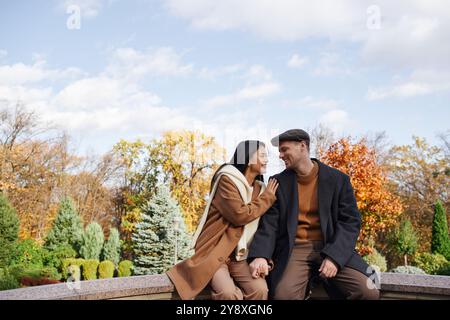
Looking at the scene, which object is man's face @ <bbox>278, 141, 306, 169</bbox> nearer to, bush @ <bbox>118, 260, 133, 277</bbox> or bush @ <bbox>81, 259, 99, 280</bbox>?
bush @ <bbox>81, 259, 99, 280</bbox>

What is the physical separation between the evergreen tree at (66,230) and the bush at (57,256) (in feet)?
1.16

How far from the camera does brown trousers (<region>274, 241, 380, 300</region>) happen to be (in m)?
3.09

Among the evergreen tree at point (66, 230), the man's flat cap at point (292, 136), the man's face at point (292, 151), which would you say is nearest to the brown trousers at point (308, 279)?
the man's face at point (292, 151)

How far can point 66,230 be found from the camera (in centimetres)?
1733

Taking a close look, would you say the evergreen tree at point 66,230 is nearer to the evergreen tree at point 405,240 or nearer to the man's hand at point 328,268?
the evergreen tree at point 405,240

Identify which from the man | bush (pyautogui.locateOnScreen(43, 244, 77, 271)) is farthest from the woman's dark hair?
bush (pyautogui.locateOnScreen(43, 244, 77, 271))

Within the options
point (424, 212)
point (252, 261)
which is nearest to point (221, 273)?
point (252, 261)

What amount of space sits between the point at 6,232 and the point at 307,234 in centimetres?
1248

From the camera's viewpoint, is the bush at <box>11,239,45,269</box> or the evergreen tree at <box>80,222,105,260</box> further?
the evergreen tree at <box>80,222,105,260</box>

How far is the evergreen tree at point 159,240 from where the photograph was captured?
47.3 ft

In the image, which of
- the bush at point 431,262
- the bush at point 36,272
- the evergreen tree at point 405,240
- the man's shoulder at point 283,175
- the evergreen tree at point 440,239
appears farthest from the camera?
the evergreen tree at point 405,240

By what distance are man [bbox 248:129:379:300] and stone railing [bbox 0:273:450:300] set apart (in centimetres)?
34

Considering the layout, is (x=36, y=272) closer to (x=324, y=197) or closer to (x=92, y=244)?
(x=92, y=244)

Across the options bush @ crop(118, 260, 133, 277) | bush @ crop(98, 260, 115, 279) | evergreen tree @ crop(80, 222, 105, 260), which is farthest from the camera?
evergreen tree @ crop(80, 222, 105, 260)
